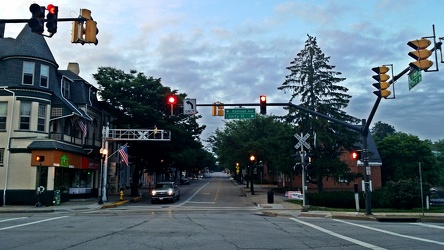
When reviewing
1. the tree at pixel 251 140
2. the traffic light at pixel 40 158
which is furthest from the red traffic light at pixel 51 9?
the tree at pixel 251 140

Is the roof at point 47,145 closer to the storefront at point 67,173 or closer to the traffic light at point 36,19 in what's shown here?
the storefront at point 67,173

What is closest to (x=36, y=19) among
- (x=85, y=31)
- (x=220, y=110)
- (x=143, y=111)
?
(x=85, y=31)

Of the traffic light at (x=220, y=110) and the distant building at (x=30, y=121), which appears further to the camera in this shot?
the distant building at (x=30, y=121)

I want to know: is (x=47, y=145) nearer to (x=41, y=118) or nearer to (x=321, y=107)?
(x=41, y=118)

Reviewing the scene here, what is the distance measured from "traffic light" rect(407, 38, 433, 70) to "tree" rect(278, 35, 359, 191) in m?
21.1

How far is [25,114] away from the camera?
3016cm

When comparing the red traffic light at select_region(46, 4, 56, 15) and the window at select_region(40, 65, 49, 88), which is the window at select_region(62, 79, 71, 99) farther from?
the red traffic light at select_region(46, 4, 56, 15)

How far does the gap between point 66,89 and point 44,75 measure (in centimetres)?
463

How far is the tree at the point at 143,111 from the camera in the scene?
38.8 meters

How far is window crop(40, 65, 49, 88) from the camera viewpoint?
3077cm

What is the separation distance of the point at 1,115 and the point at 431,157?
53106 mm

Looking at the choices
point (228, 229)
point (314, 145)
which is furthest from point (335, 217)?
point (314, 145)

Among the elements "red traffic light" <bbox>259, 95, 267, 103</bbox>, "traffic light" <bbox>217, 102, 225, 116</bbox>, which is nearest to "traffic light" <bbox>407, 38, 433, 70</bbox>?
"red traffic light" <bbox>259, 95, 267, 103</bbox>

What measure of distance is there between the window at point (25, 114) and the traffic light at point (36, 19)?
21996 mm
